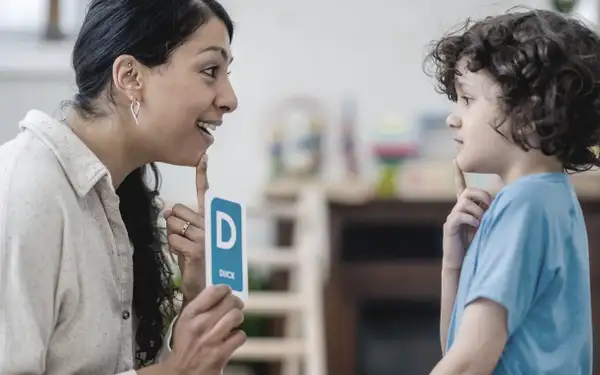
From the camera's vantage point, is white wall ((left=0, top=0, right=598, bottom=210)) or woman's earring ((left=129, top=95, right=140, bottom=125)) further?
white wall ((left=0, top=0, right=598, bottom=210))

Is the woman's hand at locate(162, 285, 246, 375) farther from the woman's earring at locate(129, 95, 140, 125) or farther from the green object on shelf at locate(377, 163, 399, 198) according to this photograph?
the green object on shelf at locate(377, 163, 399, 198)

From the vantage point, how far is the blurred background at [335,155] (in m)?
3.66

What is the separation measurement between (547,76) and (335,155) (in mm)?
2923

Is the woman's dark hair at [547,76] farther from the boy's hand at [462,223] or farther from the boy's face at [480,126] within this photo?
the boy's hand at [462,223]

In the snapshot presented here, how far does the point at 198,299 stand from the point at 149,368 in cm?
12

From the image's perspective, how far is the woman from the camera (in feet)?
3.77

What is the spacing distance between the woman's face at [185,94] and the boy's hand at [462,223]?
0.37 metres

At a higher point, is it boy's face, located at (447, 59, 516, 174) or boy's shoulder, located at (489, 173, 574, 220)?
boy's face, located at (447, 59, 516, 174)

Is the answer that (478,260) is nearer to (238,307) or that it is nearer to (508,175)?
(508,175)

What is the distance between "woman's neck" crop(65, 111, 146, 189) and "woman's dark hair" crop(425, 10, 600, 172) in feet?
1.73

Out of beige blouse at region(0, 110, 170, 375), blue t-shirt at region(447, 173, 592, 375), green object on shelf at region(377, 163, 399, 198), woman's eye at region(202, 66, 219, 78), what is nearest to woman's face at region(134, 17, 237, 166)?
woman's eye at region(202, 66, 219, 78)

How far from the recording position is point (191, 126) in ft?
4.27

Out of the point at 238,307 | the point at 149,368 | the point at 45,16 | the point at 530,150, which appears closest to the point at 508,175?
the point at 530,150

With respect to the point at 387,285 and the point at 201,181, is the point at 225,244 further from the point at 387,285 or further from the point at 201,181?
the point at 387,285
